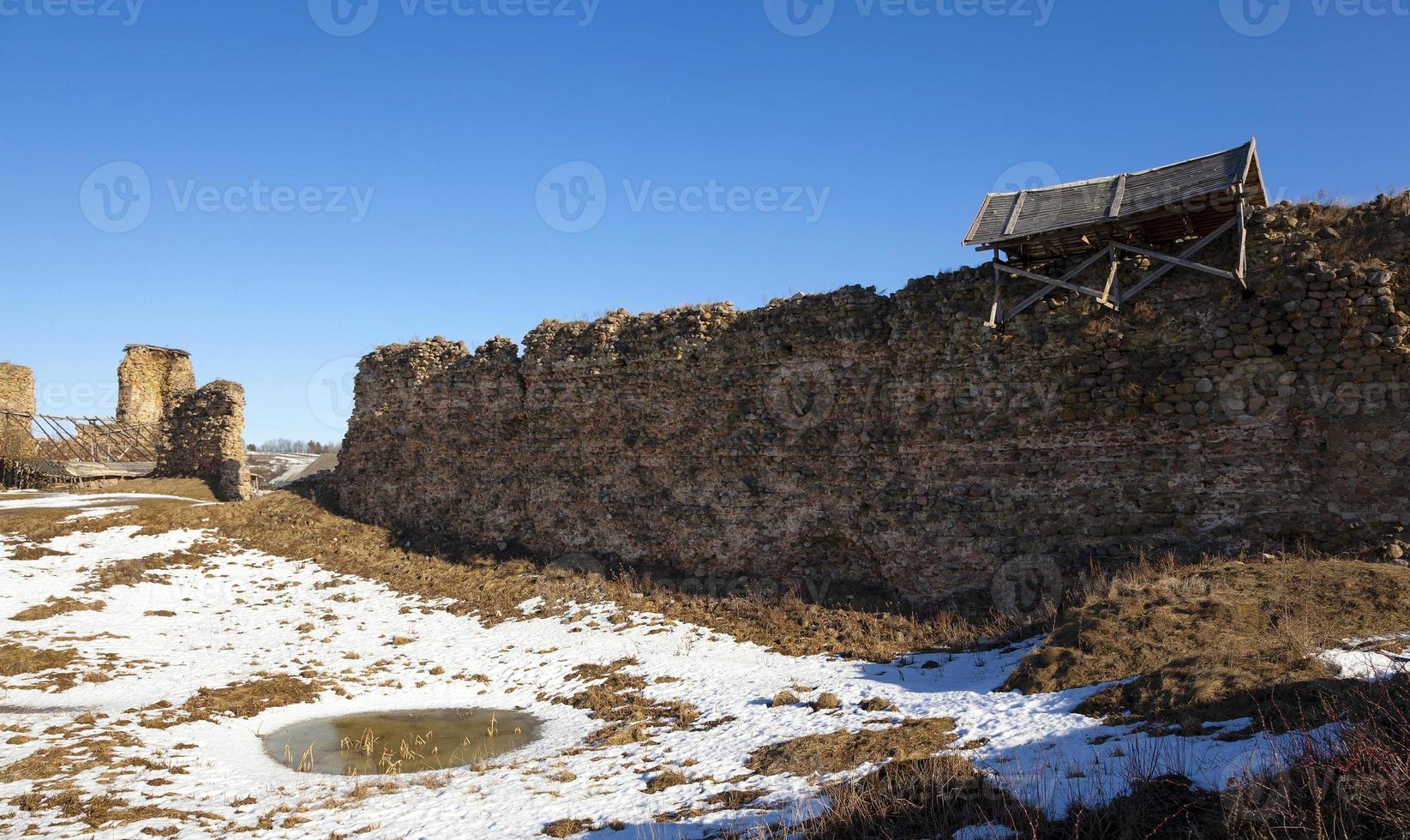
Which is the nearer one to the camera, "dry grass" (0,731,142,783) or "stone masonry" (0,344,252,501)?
"dry grass" (0,731,142,783)

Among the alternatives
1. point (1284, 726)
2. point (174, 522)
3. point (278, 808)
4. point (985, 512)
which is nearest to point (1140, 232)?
point (985, 512)

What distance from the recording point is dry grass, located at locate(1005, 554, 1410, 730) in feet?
23.2

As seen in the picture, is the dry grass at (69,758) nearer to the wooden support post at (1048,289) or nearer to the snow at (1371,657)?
the snow at (1371,657)

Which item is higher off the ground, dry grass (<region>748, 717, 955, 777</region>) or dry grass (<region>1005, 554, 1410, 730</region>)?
dry grass (<region>1005, 554, 1410, 730</region>)

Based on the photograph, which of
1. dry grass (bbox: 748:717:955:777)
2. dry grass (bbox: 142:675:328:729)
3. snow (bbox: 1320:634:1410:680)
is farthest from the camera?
dry grass (bbox: 142:675:328:729)

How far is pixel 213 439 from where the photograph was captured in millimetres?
24344

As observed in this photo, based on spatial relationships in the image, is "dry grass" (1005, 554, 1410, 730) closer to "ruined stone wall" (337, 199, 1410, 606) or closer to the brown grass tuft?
"ruined stone wall" (337, 199, 1410, 606)

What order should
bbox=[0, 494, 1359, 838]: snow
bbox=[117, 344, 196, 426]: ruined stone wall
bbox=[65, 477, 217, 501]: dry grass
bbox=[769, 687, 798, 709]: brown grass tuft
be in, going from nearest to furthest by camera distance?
bbox=[0, 494, 1359, 838]: snow < bbox=[769, 687, 798, 709]: brown grass tuft < bbox=[65, 477, 217, 501]: dry grass < bbox=[117, 344, 196, 426]: ruined stone wall

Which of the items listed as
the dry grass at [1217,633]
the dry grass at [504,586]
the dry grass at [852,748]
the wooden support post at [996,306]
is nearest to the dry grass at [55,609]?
the dry grass at [504,586]

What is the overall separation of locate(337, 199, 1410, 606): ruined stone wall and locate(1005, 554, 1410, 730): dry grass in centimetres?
135

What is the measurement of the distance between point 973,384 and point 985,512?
7.01 feet

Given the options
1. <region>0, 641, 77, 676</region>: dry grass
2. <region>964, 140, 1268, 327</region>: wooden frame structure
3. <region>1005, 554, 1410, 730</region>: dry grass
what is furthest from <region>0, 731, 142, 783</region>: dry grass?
<region>964, 140, 1268, 327</region>: wooden frame structure

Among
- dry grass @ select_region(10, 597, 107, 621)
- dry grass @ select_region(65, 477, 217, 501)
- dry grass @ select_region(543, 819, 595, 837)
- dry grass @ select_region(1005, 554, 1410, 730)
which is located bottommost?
dry grass @ select_region(543, 819, 595, 837)

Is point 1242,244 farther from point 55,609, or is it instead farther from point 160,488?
point 160,488
